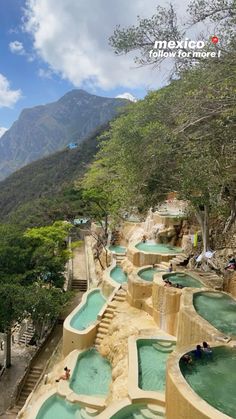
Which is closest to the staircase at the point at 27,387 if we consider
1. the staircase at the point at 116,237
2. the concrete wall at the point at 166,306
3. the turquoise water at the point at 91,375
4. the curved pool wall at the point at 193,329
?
the turquoise water at the point at 91,375

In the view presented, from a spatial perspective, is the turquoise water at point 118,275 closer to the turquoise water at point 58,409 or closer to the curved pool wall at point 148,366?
the curved pool wall at point 148,366

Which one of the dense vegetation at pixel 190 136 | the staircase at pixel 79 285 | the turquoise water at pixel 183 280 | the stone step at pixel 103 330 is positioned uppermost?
the dense vegetation at pixel 190 136

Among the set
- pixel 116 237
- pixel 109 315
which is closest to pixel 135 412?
pixel 109 315

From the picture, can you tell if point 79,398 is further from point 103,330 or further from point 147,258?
point 147,258

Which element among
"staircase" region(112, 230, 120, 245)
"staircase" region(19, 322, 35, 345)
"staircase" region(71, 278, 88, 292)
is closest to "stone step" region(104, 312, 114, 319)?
"staircase" region(19, 322, 35, 345)

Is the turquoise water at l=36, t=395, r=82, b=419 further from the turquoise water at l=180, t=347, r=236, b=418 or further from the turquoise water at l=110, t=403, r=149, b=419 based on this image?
the turquoise water at l=180, t=347, r=236, b=418
